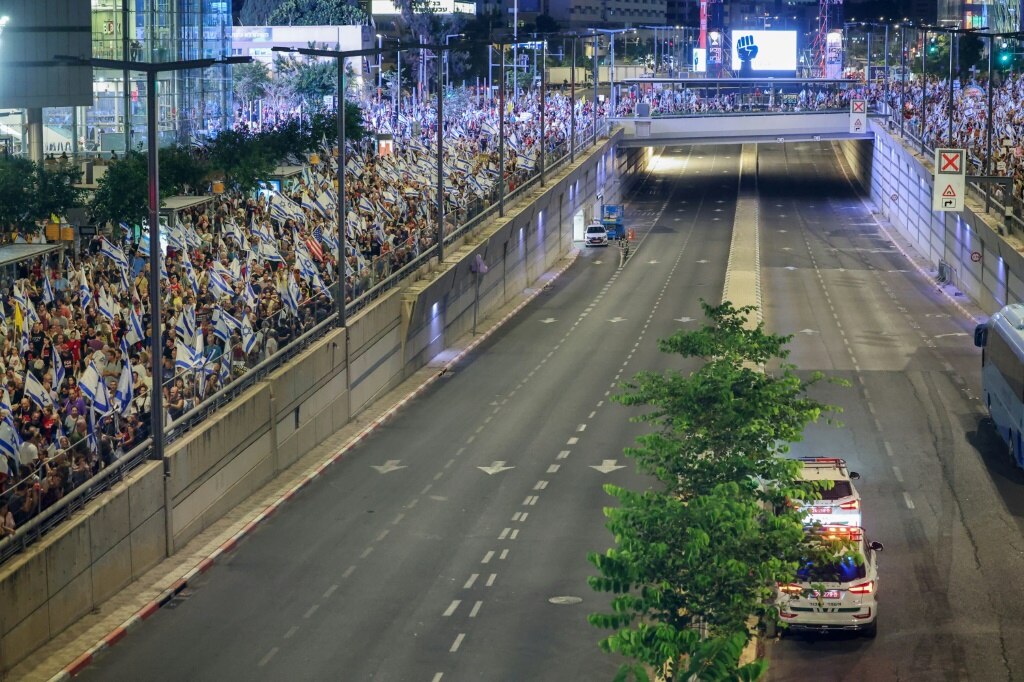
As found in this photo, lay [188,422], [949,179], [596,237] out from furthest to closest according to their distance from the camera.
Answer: [596,237], [949,179], [188,422]

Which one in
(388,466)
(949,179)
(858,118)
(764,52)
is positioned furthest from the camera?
(764,52)

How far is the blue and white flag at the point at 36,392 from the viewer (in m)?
27.1

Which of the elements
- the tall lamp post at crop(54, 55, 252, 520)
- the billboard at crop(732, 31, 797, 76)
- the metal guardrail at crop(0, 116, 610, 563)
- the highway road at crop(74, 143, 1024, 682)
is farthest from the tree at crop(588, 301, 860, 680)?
the billboard at crop(732, 31, 797, 76)

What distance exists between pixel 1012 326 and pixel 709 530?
72.8 ft

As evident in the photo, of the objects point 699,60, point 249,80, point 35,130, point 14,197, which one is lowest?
point 14,197

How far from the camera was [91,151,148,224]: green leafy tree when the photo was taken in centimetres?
5044

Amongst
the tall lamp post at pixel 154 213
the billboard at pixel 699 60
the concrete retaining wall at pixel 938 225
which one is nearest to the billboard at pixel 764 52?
the billboard at pixel 699 60

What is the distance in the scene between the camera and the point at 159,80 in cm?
9100

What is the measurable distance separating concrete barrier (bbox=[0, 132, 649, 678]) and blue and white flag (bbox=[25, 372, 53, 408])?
1953 millimetres

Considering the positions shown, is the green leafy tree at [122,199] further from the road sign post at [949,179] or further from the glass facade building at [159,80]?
the glass facade building at [159,80]

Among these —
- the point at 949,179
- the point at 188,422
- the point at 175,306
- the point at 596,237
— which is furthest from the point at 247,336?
the point at 596,237

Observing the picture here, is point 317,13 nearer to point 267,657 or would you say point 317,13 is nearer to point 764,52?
point 764,52

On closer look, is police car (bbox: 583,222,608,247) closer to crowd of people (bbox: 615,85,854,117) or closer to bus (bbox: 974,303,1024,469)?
crowd of people (bbox: 615,85,854,117)

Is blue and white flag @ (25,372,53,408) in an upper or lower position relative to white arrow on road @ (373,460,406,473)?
upper
